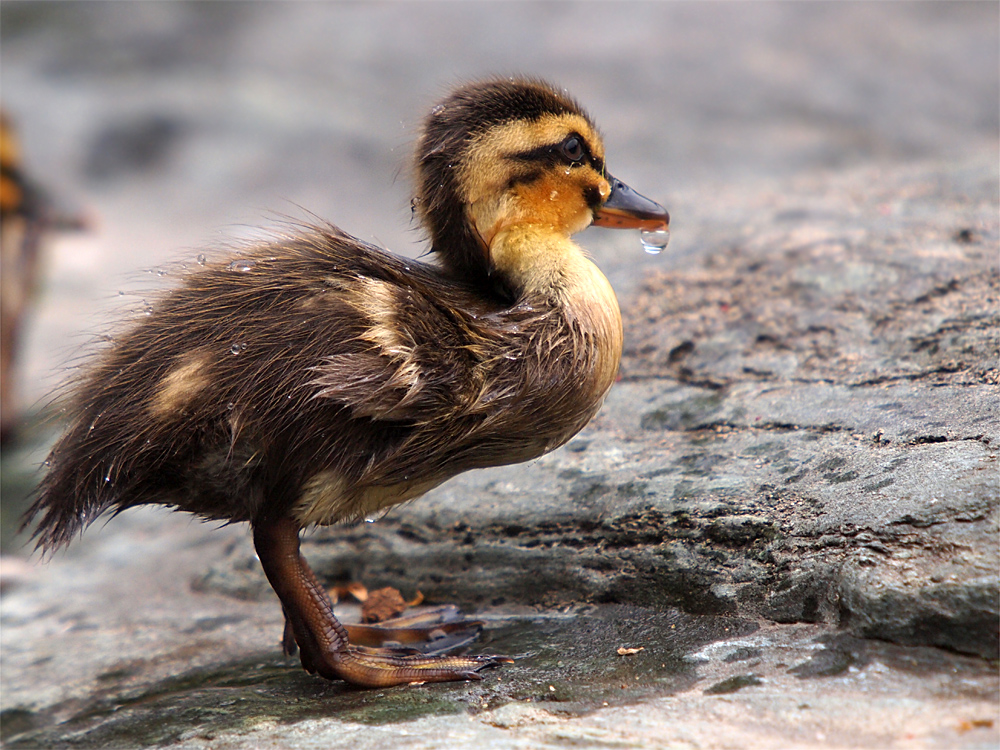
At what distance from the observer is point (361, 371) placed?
8.05 feet

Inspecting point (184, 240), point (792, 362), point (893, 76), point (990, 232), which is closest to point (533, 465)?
point (792, 362)

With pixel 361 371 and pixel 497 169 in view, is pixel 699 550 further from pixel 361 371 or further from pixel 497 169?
pixel 497 169

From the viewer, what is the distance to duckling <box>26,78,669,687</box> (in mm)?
2508

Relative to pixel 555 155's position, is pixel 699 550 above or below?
below

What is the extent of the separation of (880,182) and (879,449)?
330cm

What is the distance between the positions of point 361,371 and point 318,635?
81 centimetres

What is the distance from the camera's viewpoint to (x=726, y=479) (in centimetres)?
297

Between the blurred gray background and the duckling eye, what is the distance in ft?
20.0

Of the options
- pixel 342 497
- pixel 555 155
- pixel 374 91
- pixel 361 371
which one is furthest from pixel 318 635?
pixel 374 91

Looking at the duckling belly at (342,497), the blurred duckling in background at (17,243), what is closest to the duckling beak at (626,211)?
the duckling belly at (342,497)

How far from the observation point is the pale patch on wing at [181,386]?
8.24 ft

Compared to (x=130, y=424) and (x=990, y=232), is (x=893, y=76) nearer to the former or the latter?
(x=990, y=232)

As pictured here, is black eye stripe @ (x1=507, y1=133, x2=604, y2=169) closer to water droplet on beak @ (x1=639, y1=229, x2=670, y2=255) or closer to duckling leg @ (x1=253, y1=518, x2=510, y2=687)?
water droplet on beak @ (x1=639, y1=229, x2=670, y2=255)

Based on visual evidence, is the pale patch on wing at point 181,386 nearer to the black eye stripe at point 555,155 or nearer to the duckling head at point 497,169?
the duckling head at point 497,169
